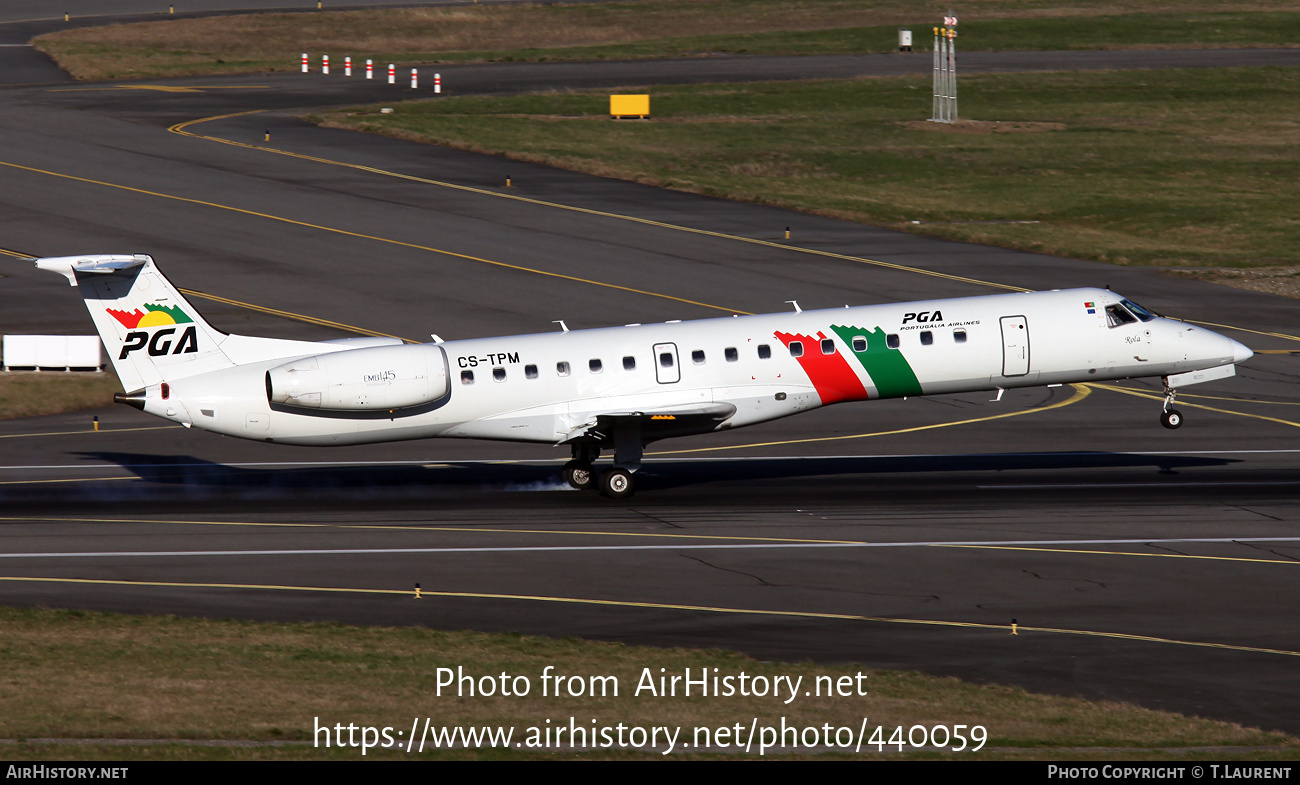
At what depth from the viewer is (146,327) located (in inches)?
1297

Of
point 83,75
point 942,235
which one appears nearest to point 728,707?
point 942,235

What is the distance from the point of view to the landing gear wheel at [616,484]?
3488cm

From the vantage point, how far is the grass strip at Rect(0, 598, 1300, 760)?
757 inches

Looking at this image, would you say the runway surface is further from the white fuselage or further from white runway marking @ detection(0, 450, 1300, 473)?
the white fuselage

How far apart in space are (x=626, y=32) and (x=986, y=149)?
42434 millimetres

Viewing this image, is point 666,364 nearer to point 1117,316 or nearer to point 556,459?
point 556,459

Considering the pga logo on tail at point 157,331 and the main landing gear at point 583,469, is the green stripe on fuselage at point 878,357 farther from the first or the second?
the pga logo on tail at point 157,331

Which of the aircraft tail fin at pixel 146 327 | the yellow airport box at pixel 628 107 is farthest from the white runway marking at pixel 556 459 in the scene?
the yellow airport box at pixel 628 107

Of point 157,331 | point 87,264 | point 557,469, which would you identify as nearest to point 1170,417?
point 557,469

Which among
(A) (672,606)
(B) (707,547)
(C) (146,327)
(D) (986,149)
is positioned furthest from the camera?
(D) (986,149)

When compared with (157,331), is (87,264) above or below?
above

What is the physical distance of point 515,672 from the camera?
73.4ft

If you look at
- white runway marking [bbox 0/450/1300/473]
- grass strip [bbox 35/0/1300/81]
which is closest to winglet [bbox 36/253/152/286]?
white runway marking [bbox 0/450/1300/473]
